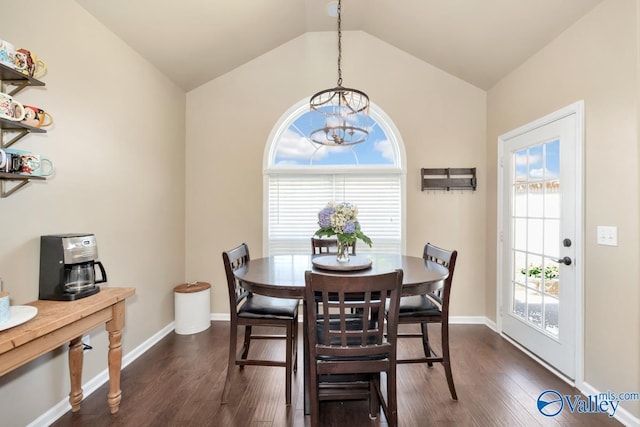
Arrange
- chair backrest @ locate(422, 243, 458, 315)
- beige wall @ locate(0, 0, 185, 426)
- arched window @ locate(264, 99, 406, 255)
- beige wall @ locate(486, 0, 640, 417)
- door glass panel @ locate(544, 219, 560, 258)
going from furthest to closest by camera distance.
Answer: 1. arched window @ locate(264, 99, 406, 255)
2. door glass panel @ locate(544, 219, 560, 258)
3. chair backrest @ locate(422, 243, 458, 315)
4. beige wall @ locate(486, 0, 640, 417)
5. beige wall @ locate(0, 0, 185, 426)

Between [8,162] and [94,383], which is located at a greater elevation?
[8,162]

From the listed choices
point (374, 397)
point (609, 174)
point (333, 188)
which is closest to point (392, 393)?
point (374, 397)

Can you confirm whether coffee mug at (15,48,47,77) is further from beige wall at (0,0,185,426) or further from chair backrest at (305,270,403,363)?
chair backrest at (305,270,403,363)

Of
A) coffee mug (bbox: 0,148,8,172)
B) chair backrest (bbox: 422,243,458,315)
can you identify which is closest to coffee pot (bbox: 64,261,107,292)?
coffee mug (bbox: 0,148,8,172)

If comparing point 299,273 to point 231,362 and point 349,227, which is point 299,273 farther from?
point 231,362

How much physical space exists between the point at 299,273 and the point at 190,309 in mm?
1805

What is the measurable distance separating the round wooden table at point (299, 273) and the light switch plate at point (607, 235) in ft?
3.33

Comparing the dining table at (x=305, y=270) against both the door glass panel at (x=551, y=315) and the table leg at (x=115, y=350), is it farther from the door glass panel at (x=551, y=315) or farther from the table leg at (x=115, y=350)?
the door glass panel at (x=551, y=315)

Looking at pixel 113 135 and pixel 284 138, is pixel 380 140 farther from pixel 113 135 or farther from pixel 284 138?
pixel 113 135

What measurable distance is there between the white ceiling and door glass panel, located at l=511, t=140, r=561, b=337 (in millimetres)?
939

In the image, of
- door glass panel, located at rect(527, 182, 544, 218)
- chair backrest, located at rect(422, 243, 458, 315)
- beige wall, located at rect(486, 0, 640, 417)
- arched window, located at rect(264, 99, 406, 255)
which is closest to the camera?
beige wall, located at rect(486, 0, 640, 417)

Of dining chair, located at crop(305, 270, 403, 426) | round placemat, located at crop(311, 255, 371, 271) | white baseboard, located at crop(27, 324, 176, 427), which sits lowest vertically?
white baseboard, located at crop(27, 324, 176, 427)

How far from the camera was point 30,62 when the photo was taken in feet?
5.34

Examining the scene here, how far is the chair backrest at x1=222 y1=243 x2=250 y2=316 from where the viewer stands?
6.61 feet
